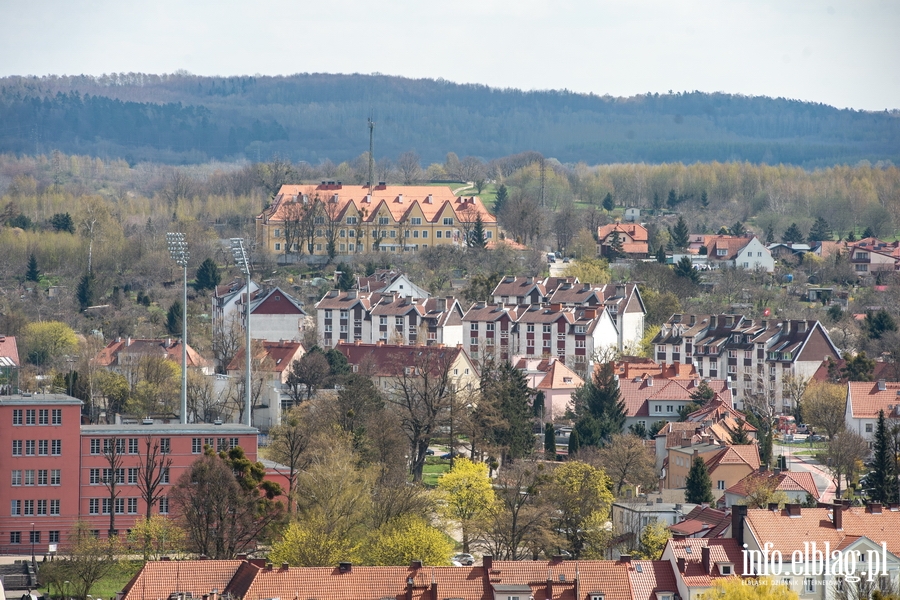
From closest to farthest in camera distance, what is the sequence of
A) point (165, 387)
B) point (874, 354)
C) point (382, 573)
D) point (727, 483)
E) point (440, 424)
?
point (382, 573)
point (727, 483)
point (440, 424)
point (165, 387)
point (874, 354)

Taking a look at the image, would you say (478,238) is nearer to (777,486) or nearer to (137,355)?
(137,355)

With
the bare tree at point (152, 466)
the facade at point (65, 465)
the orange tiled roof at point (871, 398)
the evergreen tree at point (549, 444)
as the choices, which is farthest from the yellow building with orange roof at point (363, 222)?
the bare tree at point (152, 466)

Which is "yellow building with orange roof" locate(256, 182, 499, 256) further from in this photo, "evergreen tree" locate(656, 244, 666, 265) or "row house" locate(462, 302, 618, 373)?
"row house" locate(462, 302, 618, 373)

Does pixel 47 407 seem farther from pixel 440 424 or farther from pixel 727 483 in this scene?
pixel 727 483

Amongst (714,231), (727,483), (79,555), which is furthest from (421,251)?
(79,555)

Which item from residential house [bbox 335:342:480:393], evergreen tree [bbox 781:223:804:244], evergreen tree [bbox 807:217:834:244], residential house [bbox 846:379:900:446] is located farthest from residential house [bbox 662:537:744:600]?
evergreen tree [bbox 807:217:834:244]

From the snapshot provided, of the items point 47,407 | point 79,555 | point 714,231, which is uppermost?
point 714,231

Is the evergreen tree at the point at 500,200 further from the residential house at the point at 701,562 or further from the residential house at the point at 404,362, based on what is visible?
the residential house at the point at 701,562

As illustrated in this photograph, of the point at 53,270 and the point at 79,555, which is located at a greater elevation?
the point at 53,270
